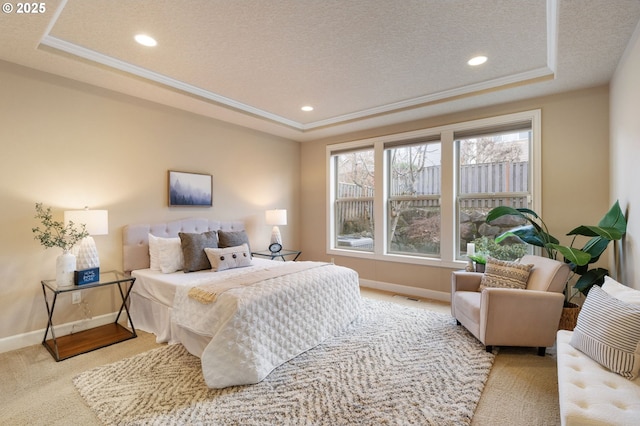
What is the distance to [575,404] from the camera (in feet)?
4.59

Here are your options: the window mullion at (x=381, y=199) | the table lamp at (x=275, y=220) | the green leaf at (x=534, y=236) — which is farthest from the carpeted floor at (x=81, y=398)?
the window mullion at (x=381, y=199)

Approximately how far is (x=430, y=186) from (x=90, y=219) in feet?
13.7

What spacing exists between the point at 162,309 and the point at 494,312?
3.03 meters

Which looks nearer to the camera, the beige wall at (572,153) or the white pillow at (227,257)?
the beige wall at (572,153)

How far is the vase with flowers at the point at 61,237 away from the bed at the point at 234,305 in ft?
1.83

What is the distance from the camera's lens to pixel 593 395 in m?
1.46

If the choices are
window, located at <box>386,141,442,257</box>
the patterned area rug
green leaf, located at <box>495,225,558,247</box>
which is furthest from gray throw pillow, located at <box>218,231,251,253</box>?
green leaf, located at <box>495,225,558,247</box>

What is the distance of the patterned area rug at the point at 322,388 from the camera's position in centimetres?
190

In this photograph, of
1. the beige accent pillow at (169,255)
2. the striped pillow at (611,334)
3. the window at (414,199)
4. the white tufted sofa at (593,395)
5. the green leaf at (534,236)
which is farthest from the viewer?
the window at (414,199)

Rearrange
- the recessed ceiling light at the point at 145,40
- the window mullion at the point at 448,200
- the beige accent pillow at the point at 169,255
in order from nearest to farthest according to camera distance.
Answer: the recessed ceiling light at the point at 145,40
the beige accent pillow at the point at 169,255
the window mullion at the point at 448,200

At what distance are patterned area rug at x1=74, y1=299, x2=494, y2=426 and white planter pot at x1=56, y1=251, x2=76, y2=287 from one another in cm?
90

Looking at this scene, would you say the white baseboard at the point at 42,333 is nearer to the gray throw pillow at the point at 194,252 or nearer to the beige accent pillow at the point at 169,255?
the beige accent pillow at the point at 169,255

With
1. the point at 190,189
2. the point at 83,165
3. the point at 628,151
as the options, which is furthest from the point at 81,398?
the point at 628,151

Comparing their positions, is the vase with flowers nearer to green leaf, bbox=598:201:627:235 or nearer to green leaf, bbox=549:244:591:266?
green leaf, bbox=549:244:591:266
